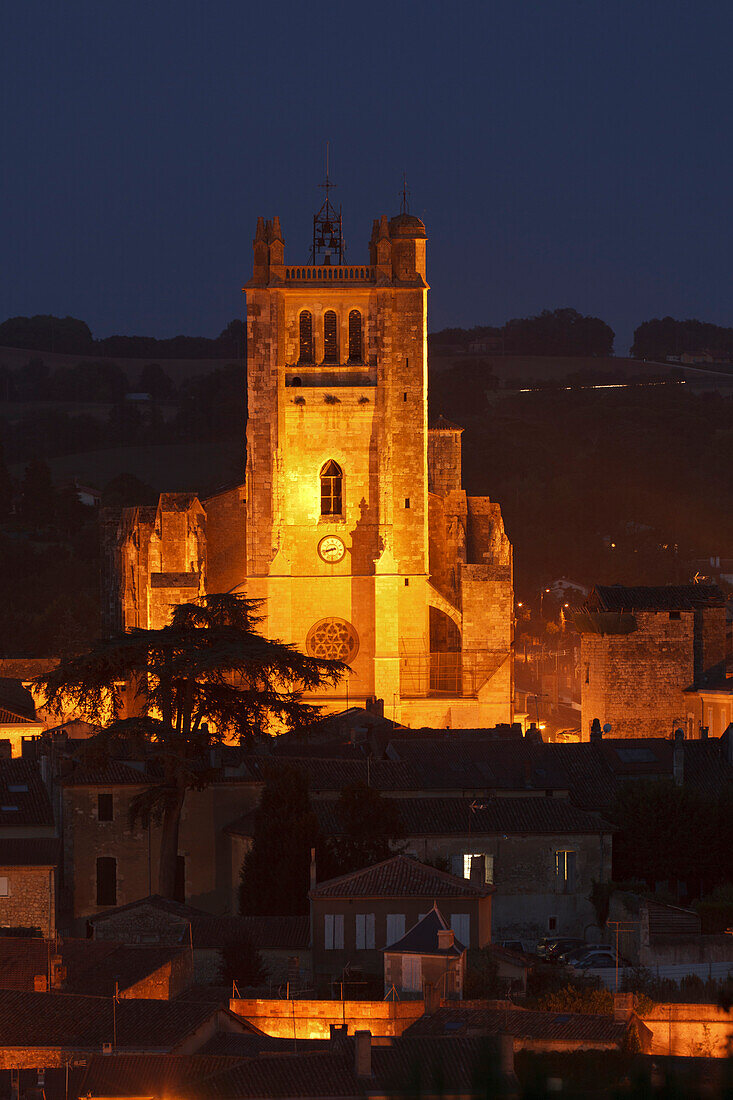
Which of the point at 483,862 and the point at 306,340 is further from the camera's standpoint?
the point at 306,340

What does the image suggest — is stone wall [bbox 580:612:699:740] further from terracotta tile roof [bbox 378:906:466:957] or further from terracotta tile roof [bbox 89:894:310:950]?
terracotta tile roof [bbox 378:906:466:957]

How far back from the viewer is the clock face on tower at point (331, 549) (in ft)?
181

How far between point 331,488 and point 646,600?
8606mm

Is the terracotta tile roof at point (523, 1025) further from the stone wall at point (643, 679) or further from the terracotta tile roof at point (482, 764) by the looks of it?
the stone wall at point (643, 679)

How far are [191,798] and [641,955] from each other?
31.0ft

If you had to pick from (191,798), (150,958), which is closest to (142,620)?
(191,798)

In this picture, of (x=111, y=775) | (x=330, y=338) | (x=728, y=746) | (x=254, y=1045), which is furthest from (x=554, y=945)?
(x=330, y=338)

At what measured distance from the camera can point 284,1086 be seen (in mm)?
23656

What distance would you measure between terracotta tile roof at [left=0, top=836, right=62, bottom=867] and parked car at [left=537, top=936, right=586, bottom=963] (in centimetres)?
776

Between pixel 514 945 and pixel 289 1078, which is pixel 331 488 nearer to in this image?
pixel 514 945

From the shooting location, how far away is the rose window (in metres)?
55.1

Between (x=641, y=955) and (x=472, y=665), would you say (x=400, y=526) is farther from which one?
(x=641, y=955)

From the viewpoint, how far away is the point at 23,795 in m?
38.3

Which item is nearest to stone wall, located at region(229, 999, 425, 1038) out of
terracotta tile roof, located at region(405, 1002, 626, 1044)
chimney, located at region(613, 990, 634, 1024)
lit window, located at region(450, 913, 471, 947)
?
terracotta tile roof, located at region(405, 1002, 626, 1044)
